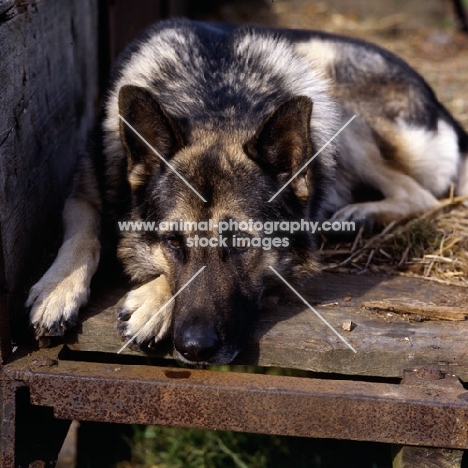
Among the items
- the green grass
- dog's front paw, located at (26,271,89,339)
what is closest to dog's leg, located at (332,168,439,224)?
the green grass

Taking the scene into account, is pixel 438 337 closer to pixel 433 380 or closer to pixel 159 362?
pixel 433 380

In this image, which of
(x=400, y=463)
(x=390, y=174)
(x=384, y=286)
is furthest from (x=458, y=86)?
(x=400, y=463)

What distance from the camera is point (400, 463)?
8.11 ft

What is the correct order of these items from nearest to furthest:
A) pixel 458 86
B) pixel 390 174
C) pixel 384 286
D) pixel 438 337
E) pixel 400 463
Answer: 1. pixel 400 463
2. pixel 438 337
3. pixel 384 286
4. pixel 390 174
5. pixel 458 86

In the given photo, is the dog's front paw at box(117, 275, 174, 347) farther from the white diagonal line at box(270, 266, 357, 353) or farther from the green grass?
the green grass

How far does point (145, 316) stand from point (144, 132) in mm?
785

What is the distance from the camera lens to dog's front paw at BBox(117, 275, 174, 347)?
262 centimetres

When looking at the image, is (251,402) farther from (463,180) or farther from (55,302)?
(463,180)

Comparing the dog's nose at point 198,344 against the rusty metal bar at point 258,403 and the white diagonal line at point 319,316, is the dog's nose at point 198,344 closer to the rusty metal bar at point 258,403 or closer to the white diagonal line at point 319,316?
the rusty metal bar at point 258,403

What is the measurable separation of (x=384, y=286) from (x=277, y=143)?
92cm

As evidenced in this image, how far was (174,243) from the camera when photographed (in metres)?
2.84

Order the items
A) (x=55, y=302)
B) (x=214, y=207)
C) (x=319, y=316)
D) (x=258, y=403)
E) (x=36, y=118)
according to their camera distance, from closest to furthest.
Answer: (x=258, y=403) → (x=55, y=302) → (x=214, y=207) → (x=319, y=316) → (x=36, y=118)

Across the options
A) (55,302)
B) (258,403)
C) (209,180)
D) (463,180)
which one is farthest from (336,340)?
(463,180)

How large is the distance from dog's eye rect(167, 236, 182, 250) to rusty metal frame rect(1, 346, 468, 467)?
56 cm
